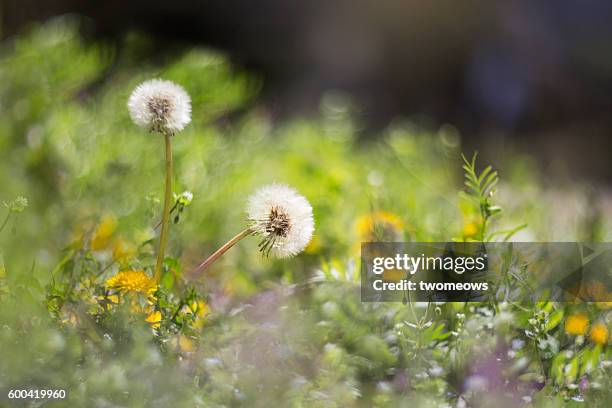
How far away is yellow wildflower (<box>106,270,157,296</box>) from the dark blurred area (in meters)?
2.73

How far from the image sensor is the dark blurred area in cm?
394

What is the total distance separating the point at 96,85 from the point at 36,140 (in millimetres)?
1063

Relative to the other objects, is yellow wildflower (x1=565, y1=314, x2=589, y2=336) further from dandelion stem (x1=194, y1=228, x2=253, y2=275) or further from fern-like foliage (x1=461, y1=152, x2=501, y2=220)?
dandelion stem (x1=194, y1=228, x2=253, y2=275)

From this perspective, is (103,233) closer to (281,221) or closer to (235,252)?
(235,252)

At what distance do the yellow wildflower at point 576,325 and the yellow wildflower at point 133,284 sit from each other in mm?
701

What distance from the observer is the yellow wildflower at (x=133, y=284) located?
3.51 feet

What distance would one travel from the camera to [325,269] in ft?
4.62

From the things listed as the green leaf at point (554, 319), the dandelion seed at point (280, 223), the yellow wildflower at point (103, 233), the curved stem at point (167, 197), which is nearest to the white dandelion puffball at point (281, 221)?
the dandelion seed at point (280, 223)

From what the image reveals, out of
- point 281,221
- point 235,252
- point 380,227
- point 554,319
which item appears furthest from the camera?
point 235,252

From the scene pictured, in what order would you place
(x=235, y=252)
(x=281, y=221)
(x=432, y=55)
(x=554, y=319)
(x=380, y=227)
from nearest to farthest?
(x=281, y=221) < (x=554, y=319) < (x=380, y=227) < (x=235, y=252) < (x=432, y=55)

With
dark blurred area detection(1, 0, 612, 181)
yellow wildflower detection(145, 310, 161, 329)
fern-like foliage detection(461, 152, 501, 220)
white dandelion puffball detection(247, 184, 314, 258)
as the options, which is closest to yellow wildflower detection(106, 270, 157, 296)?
yellow wildflower detection(145, 310, 161, 329)

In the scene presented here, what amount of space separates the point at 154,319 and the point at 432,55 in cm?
393

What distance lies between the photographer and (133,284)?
1.07 metres

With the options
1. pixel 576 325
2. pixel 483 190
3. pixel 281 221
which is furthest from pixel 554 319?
pixel 281 221
